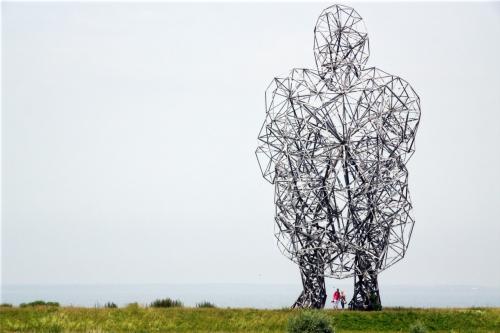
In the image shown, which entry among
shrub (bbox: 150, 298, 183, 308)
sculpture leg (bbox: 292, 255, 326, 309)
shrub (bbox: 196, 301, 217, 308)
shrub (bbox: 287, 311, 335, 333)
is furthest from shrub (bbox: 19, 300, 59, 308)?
shrub (bbox: 287, 311, 335, 333)

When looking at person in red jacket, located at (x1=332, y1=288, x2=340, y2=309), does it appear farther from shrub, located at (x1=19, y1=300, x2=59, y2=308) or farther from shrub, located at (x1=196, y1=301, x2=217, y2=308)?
shrub, located at (x1=19, y1=300, x2=59, y2=308)

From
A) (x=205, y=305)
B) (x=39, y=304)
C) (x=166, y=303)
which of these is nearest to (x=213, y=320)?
(x=205, y=305)

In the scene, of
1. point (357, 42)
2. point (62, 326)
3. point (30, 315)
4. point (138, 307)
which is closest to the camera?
point (62, 326)

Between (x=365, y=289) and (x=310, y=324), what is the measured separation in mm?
10587

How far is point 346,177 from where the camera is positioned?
33656 millimetres

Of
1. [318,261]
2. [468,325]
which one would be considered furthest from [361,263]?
[468,325]

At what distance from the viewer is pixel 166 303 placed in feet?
113

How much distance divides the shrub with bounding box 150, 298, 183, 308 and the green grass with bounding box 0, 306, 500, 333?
1807 mm

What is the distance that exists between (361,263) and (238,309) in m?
5.53

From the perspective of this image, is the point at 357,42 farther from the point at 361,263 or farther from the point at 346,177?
the point at 361,263

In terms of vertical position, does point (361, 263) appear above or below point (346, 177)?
below

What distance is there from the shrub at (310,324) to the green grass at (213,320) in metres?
4.67

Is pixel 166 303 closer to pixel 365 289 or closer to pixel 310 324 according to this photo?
pixel 365 289

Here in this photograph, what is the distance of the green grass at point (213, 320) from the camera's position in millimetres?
29328
